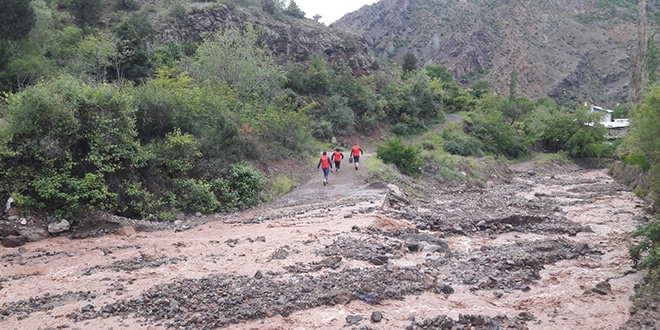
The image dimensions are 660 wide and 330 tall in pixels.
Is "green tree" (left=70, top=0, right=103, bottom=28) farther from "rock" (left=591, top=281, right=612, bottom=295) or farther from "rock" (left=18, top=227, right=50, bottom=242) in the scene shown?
"rock" (left=591, top=281, right=612, bottom=295)

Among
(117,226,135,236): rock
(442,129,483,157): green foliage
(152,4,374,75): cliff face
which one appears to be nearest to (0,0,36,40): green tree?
(117,226,135,236): rock

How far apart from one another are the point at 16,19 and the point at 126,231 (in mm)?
20064

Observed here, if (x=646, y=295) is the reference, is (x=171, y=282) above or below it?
above

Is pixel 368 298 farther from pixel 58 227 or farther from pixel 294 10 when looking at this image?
pixel 294 10

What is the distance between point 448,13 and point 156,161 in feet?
481

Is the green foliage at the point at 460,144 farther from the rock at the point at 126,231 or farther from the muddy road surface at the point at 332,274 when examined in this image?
the rock at the point at 126,231

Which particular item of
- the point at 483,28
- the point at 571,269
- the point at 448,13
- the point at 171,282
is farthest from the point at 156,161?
the point at 448,13

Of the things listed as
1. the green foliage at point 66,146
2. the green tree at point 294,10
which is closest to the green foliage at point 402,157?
the green foliage at point 66,146

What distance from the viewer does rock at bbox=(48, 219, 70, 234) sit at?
13.1 meters

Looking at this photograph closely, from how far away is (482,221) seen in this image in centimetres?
1617

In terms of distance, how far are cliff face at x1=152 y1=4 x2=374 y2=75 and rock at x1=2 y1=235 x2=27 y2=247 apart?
38828mm

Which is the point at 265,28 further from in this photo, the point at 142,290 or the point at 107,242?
the point at 142,290

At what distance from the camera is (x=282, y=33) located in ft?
192

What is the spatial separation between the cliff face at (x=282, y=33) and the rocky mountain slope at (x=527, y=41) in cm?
3549
